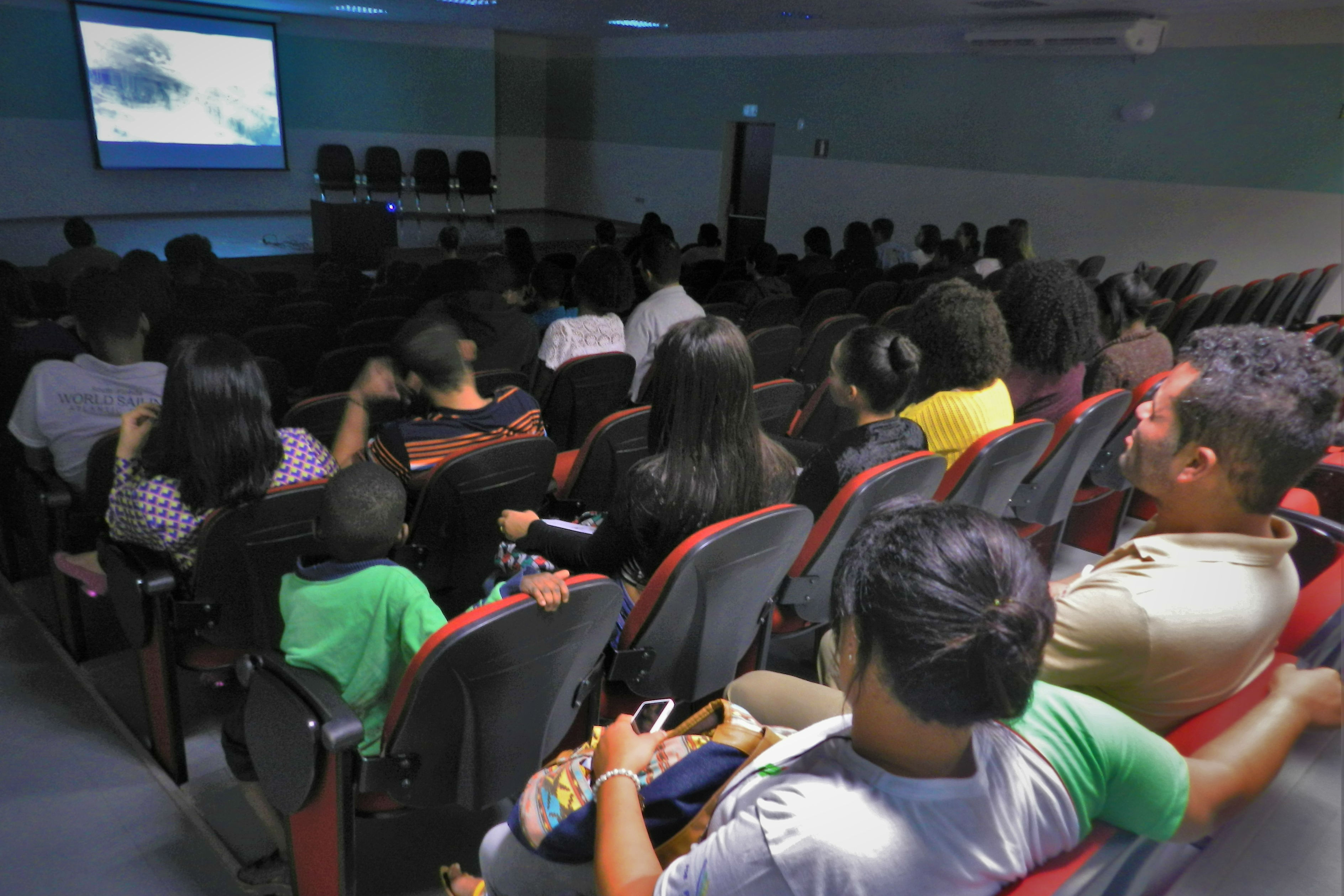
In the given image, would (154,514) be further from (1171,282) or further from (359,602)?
(1171,282)

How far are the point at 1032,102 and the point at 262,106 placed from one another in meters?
10.1

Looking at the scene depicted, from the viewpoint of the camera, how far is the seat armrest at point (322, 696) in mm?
1464

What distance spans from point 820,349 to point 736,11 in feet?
19.5

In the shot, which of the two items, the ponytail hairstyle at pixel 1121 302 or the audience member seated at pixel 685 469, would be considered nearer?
the audience member seated at pixel 685 469

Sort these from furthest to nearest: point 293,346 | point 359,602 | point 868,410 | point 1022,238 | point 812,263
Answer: point 812,263, point 1022,238, point 293,346, point 868,410, point 359,602

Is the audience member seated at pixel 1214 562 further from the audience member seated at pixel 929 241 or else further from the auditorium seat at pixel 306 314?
the audience member seated at pixel 929 241

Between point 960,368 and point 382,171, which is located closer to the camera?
point 960,368

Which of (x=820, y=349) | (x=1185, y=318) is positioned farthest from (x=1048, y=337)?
(x=1185, y=318)

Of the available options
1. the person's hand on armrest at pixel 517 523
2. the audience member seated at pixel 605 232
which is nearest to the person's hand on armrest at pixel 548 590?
the person's hand on armrest at pixel 517 523

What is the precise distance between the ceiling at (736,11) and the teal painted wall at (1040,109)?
524 millimetres

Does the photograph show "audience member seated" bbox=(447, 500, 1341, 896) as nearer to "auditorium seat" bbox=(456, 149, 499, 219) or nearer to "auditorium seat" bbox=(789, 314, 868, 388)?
"auditorium seat" bbox=(789, 314, 868, 388)

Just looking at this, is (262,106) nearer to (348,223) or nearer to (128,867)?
(348,223)

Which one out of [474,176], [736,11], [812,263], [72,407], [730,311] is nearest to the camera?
[72,407]

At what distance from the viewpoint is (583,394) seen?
360cm
